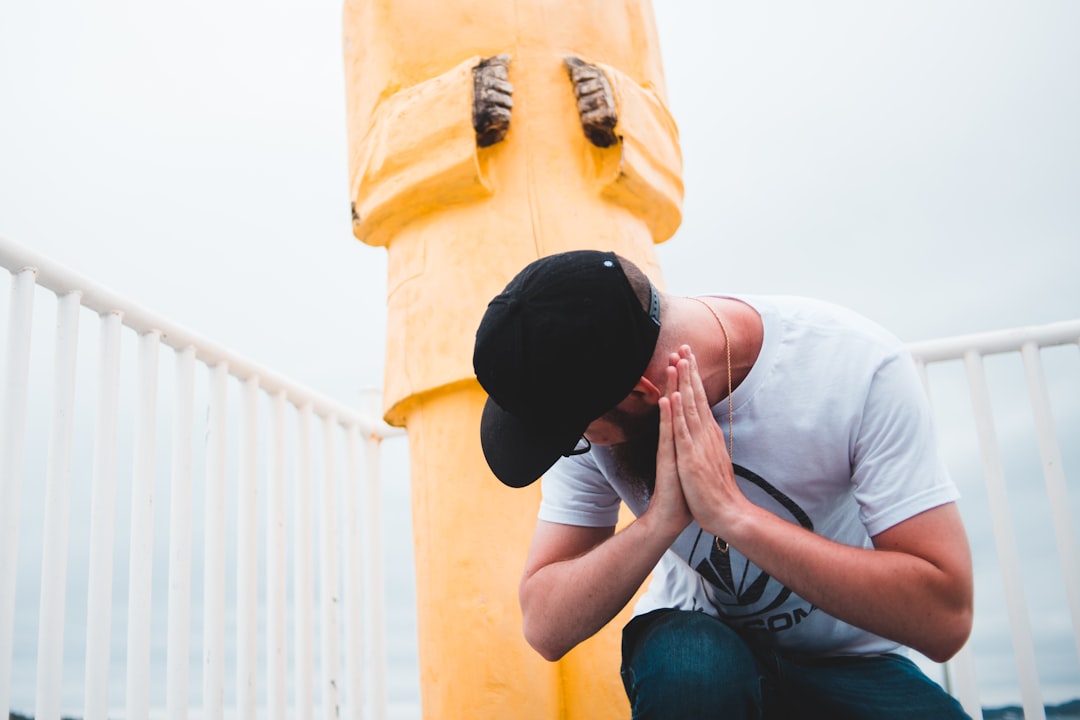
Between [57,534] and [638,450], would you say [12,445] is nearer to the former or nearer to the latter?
[57,534]

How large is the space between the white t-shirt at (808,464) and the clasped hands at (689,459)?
0.10 metres

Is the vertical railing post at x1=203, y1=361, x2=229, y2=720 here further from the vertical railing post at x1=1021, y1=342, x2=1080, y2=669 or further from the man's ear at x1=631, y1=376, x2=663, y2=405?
the vertical railing post at x1=1021, y1=342, x2=1080, y2=669

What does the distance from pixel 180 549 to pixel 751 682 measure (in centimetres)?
121

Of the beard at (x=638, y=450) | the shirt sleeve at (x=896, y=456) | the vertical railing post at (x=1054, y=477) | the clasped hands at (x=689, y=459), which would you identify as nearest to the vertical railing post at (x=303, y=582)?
the beard at (x=638, y=450)

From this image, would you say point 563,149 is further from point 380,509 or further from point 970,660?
point 970,660

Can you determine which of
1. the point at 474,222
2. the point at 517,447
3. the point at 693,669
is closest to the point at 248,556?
the point at 474,222

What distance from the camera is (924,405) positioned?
1.37 metres

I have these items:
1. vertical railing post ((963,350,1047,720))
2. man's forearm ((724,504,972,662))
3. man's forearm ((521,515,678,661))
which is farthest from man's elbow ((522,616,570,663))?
vertical railing post ((963,350,1047,720))

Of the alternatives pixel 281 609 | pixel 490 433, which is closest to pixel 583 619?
pixel 490 433

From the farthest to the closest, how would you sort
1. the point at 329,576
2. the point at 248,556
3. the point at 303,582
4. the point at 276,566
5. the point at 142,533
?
1. the point at 329,576
2. the point at 303,582
3. the point at 276,566
4. the point at 248,556
5. the point at 142,533

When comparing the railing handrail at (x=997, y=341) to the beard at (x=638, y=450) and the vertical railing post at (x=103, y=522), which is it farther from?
the vertical railing post at (x=103, y=522)

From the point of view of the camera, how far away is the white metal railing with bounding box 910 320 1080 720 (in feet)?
7.30

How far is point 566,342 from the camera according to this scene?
4.24 ft

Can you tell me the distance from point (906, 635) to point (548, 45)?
1.63m
